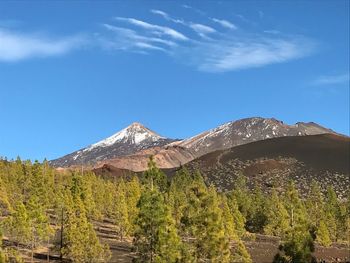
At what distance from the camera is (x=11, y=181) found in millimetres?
126750

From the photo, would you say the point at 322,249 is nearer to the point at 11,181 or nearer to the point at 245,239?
the point at 245,239

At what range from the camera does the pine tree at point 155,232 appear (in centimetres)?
4953

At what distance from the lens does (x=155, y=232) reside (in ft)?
166

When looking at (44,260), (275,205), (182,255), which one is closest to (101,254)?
(44,260)

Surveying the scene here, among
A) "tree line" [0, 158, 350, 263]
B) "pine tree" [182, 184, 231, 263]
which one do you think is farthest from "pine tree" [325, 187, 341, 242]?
"pine tree" [182, 184, 231, 263]

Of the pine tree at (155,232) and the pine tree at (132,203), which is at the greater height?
the pine tree at (132,203)

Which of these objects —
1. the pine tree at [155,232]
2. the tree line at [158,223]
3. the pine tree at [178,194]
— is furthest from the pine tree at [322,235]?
the pine tree at [155,232]

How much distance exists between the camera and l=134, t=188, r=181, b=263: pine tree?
49531mm

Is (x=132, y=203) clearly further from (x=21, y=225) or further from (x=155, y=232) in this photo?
(x=155, y=232)

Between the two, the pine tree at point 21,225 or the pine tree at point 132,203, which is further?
the pine tree at point 132,203

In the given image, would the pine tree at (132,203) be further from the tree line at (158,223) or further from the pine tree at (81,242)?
the pine tree at (81,242)

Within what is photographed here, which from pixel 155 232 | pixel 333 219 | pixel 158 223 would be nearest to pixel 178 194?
pixel 333 219

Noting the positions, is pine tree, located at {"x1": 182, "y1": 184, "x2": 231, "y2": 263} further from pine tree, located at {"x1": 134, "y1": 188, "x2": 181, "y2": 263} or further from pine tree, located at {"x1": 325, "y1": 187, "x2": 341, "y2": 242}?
pine tree, located at {"x1": 325, "y1": 187, "x2": 341, "y2": 242}

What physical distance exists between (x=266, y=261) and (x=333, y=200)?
188ft
